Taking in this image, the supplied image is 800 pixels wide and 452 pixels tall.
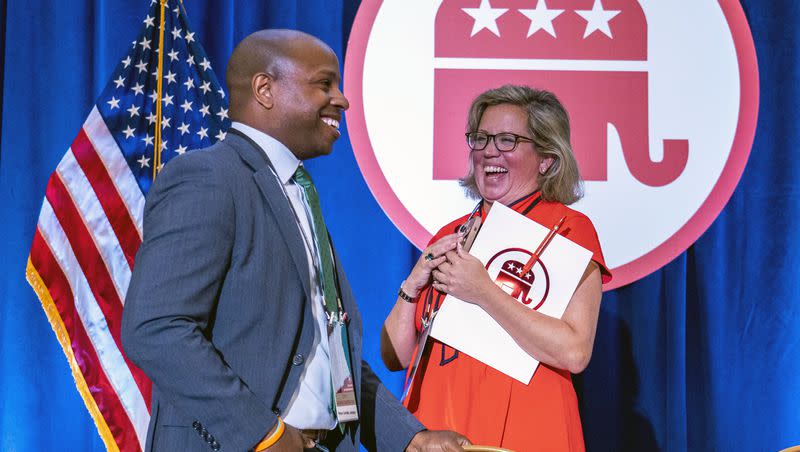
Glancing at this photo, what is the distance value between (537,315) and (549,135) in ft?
1.73

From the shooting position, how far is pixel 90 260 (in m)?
2.96

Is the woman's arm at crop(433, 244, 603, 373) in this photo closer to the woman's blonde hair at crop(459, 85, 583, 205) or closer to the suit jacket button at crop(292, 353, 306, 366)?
the woman's blonde hair at crop(459, 85, 583, 205)

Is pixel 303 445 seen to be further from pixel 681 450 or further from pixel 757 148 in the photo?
pixel 757 148

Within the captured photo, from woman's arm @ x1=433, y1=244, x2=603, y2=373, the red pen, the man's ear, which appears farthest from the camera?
the red pen

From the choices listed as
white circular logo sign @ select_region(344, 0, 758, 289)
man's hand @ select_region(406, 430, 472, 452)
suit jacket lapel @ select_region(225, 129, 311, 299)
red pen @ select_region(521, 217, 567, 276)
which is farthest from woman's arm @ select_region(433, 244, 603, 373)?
white circular logo sign @ select_region(344, 0, 758, 289)

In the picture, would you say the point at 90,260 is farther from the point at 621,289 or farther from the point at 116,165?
the point at 621,289

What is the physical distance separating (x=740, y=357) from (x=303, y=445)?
2248 millimetres

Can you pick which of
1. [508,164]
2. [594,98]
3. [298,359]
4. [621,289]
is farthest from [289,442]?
[594,98]

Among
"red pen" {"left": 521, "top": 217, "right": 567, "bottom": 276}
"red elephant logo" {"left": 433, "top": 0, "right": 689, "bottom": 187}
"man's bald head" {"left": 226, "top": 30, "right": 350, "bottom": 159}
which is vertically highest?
"red elephant logo" {"left": 433, "top": 0, "right": 689, "bottom": 187}

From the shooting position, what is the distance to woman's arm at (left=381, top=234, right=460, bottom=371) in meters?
2.21

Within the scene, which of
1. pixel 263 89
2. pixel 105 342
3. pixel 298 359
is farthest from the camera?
pixel 105 342

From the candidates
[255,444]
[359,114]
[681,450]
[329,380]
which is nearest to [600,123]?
[359,114]

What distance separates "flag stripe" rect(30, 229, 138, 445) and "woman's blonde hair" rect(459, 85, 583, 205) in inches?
61.3

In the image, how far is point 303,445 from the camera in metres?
1.37
